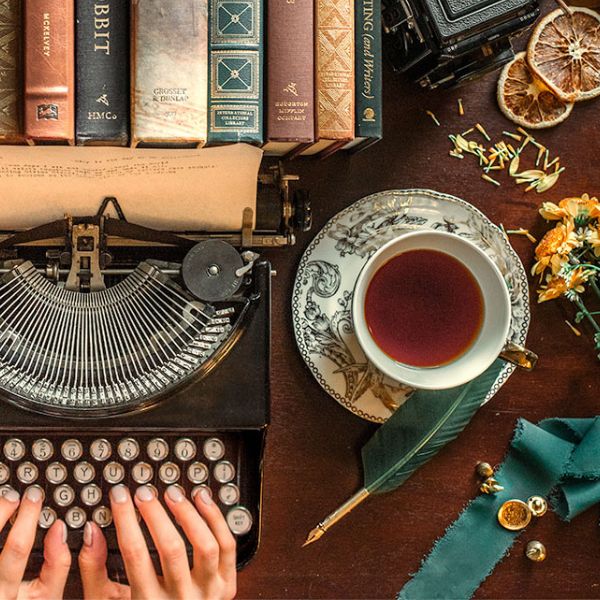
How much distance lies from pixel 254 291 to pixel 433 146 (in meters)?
0.39

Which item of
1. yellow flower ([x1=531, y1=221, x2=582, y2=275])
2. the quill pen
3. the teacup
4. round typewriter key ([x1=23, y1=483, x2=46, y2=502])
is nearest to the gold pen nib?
the quill pen

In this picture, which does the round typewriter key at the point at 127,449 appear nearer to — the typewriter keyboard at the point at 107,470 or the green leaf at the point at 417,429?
the typewriter keyboard at the point at 107,470

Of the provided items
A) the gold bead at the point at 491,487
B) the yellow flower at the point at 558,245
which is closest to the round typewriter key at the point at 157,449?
the gold bead at the point at 491,487

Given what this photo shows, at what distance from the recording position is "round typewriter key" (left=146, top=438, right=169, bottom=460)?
1.17 m

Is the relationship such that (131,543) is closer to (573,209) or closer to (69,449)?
(69,449)

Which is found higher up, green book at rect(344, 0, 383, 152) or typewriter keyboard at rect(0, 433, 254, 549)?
green book at rect(344, 0, 383, 152)

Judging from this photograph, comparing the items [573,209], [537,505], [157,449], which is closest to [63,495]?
[157,449]

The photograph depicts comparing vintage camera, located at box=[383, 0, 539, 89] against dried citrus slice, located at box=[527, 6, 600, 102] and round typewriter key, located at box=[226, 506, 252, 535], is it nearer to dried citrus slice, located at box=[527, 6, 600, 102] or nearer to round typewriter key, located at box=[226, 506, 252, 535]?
dried citrus slice, located at box=[527, 6, 600, 102]

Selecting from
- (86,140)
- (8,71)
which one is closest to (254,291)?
(86,140)

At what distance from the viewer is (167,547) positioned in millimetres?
1143

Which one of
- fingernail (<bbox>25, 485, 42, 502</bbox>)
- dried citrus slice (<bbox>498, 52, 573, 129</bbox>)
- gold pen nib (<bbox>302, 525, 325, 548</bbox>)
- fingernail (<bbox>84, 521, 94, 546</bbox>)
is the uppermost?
dried citrus slice (<bbox>498, 52, 573, 129</bbox>)

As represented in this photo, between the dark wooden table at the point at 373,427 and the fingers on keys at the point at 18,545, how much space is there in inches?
12.7

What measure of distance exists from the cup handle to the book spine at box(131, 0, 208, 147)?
0.52 meters

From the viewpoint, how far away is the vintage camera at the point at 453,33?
44.5 inches
